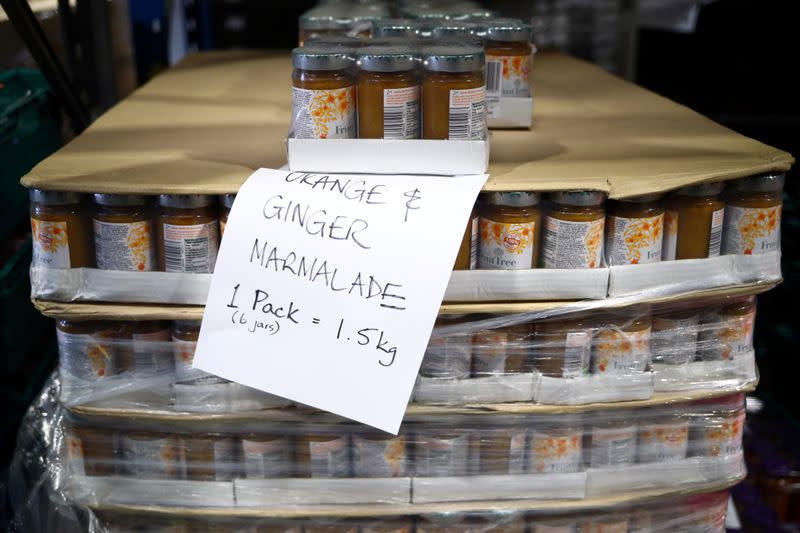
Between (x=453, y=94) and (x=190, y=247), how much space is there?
0.39 metres

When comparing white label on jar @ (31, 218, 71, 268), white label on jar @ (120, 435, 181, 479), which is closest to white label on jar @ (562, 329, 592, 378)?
white label on jar @ (120, 435, 181, 479)

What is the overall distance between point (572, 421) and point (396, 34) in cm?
68

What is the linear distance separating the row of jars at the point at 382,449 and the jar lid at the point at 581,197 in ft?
1.05

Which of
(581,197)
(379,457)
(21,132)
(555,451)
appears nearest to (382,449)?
(379,457)

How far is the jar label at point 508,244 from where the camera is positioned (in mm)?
1119

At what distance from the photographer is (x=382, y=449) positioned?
48.4 inches

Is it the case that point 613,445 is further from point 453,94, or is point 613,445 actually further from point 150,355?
point 150,355

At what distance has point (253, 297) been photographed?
3.64 ft

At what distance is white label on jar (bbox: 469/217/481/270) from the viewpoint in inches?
44.4

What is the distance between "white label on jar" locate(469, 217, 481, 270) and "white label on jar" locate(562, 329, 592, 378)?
0.54 feet

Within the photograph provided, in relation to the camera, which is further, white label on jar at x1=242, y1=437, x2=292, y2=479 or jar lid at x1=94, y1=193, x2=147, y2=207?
white label on jar at x1=242, y1=437, x2=292, y2=479

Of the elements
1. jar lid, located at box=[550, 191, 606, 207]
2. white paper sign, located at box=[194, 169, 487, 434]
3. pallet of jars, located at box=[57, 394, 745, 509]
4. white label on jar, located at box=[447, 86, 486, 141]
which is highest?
white label on jar, located at box=[447, 86, 486, 141]

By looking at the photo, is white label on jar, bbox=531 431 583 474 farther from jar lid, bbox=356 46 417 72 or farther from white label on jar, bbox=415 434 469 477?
jar lid, bbox=356 46 417 72

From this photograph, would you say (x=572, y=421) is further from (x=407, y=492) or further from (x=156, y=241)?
(x=156, y=241)
